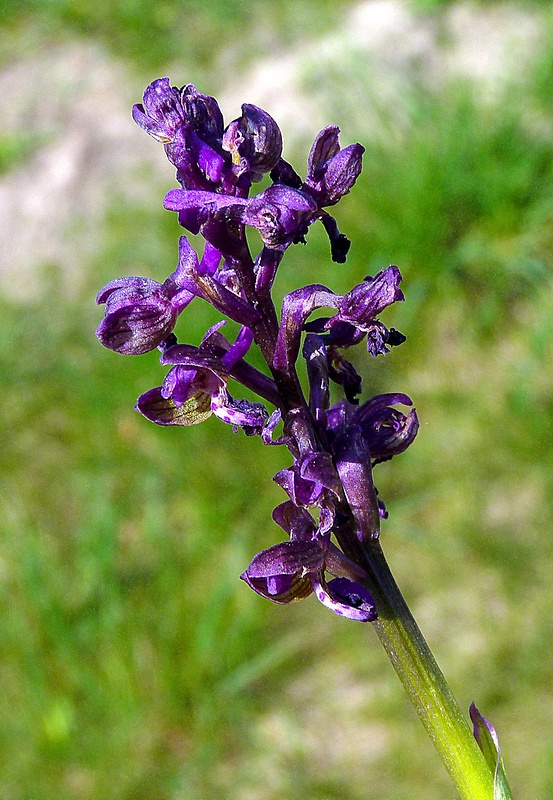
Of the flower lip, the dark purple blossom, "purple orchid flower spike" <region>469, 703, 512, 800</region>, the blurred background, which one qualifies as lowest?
"purple orchid flower spike" <region>469, 703, 512, 800</region>

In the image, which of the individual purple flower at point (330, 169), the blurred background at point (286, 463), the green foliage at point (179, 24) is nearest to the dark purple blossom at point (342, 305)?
the individual purple flower at point (330, 169)

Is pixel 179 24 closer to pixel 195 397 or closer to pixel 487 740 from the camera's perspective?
pixel 195 397

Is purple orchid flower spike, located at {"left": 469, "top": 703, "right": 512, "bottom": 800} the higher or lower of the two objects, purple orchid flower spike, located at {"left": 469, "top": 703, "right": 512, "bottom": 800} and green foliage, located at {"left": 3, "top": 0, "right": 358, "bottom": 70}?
the lower

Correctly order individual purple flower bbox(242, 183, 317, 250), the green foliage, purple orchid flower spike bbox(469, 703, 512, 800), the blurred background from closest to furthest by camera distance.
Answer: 1. individual purple flower bbox(242, 183, 317, 250)
2. purple orchid flower spike bbox(469, 703, 512, 800)
3. the blurred background
4. the green foliage

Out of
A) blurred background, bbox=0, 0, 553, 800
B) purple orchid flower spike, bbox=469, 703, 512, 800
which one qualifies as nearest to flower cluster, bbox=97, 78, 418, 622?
purple orchid flower spike, bbox=469, 703, 512, 800

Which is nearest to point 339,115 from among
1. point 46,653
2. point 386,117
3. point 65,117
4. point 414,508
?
point 386,117

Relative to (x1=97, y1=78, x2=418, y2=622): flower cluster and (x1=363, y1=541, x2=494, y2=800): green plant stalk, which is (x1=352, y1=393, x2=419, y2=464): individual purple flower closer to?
(x1=97, y1=78, x2=418, y2=622): flower cluster
